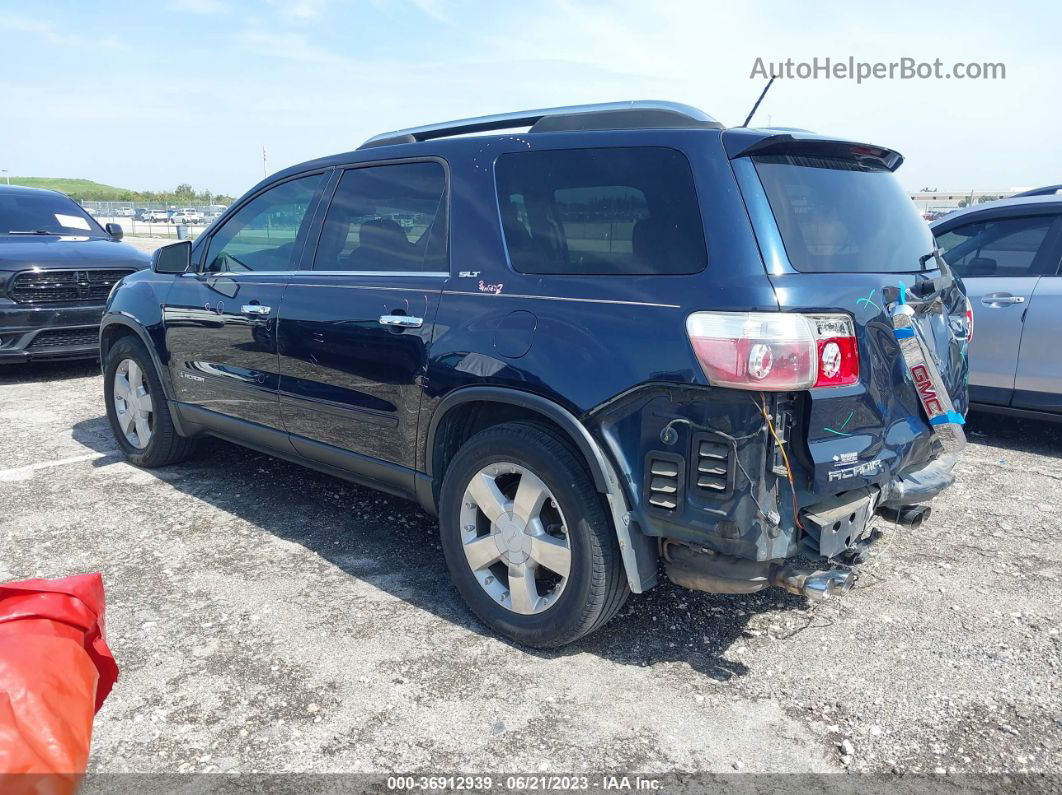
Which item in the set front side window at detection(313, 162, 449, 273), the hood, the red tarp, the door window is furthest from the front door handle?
the hood

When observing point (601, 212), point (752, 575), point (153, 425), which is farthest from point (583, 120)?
point (153, 425)

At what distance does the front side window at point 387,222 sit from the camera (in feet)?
11.5

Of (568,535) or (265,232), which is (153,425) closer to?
(265,232)

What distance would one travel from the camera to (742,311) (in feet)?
8.25

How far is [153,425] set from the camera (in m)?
5.12

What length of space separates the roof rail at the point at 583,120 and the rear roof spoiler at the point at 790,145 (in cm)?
11

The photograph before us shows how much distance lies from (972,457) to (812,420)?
141 inches

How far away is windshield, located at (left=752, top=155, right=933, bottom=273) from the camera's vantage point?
9.00ft

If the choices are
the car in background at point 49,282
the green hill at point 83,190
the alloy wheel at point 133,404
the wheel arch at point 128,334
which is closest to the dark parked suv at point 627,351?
the wheel arch at point 128,334

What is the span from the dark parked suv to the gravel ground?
0.35 m

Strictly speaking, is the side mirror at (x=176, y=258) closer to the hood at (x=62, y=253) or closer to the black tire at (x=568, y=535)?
the black tire at (x=568, y=535)

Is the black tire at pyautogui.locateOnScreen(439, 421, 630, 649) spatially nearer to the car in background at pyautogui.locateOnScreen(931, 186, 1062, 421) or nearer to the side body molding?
the side body molding

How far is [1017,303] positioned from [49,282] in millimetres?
8044

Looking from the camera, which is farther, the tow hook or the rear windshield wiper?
the rear windshield wiper
